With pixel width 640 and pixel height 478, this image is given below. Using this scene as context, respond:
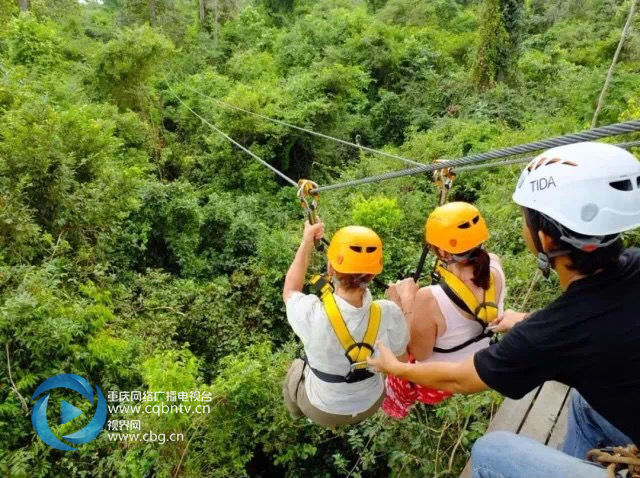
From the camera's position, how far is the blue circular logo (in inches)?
143

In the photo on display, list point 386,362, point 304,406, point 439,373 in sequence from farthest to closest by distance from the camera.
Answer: point 304,406, point 386,362, point 439,373

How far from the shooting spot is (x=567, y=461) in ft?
5.27

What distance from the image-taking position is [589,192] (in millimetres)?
1341

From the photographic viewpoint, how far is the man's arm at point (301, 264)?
2.40m

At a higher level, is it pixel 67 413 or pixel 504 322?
pixel 504 322

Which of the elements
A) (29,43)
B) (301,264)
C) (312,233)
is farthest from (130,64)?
(301,264)

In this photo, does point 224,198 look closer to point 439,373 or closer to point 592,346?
point 439,373

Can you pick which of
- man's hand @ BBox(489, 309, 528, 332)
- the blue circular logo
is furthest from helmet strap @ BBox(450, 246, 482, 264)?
the blue circular logo

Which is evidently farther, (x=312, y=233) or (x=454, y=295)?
(x=312, y=233)

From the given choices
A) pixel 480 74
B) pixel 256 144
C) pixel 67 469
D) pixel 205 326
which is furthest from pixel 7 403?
pixel 480 74

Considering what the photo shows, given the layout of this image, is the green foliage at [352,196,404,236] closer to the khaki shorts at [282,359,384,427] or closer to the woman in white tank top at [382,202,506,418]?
the khaki shorts at [282,359,384,427]

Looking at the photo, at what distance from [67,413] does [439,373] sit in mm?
3471

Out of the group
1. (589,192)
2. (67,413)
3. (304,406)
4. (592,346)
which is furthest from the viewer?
(67,413)

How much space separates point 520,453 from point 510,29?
14256 mm
